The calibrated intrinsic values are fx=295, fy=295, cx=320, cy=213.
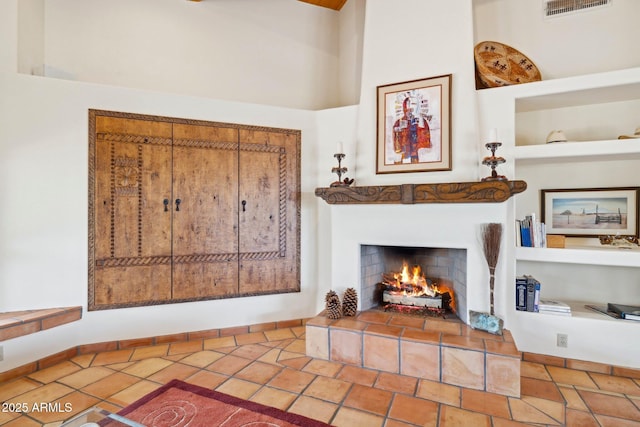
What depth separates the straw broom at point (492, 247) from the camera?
87.0 inches

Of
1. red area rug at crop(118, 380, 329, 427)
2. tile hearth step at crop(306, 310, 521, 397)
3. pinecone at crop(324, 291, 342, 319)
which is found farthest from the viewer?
pinecone at crop(324, 291, 342, 319)

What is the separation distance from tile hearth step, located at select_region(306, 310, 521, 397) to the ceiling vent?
2.82 metres

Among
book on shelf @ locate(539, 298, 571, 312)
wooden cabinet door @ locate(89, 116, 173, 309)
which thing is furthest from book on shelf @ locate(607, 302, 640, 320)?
wooden cabinet door @ locate(89, 116, 173, 309)

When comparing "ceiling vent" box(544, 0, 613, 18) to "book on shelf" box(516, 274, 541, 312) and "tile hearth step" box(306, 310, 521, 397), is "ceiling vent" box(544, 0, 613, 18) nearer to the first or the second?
"book on shelf" box(516, 274, 541, 312)

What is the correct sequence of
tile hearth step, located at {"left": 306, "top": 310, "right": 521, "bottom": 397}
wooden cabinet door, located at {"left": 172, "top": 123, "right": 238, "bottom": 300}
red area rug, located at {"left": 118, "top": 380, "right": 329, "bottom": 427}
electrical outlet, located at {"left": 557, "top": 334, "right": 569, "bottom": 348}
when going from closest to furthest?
1. red area rug, located at {"left": 118, "top": 380, "right": 329, "bottom": 427}
2. tile hearth step, located at {"left": 306, "top": 310, "right": 521, "bottom": 397}
3. electrical outlet, located at {"left": 557, "top": 334, "right": 569, "bottom": 348}
4. wooden cabinet door, located at {"left": 172, "top": 123, "right": 238, "bottom": 300}

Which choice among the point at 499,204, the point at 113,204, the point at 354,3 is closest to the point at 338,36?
the point at 354,3

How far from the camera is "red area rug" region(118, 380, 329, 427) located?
164cm

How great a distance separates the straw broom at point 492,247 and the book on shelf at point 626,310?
0.94m

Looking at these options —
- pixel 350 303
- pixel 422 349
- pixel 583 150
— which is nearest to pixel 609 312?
pixel 583 150

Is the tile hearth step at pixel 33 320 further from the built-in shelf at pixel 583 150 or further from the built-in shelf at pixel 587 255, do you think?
the built-in shelf at pixel 583 150

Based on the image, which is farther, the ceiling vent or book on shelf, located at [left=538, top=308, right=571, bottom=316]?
the ceiling vent

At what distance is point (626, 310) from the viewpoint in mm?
2219

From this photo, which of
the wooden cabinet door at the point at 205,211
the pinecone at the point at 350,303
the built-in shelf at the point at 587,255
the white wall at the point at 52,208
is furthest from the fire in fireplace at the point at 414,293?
the white wall at the point at 52,208

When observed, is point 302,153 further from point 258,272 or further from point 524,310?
point 524,310
